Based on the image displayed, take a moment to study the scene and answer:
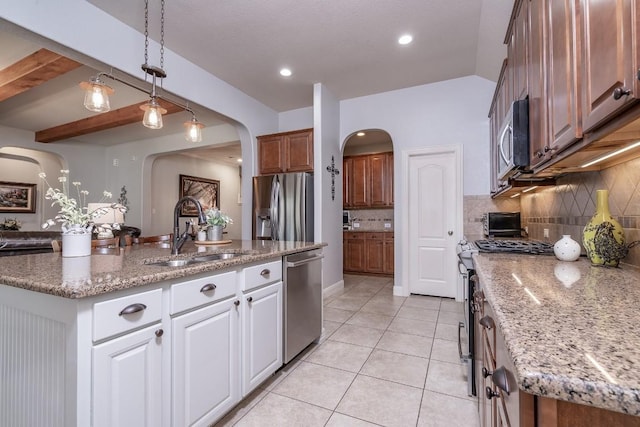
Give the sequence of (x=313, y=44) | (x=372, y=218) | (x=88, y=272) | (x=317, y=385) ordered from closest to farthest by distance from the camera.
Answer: (x=88, y=272), (x=317, y=385), (x=313, y=44), (x=372, y=218)

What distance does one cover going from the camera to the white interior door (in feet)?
13.1

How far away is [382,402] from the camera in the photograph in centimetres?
183

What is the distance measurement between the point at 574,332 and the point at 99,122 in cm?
628

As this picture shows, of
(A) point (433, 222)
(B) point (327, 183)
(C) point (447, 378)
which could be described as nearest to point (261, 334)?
(C) point (447, 378)

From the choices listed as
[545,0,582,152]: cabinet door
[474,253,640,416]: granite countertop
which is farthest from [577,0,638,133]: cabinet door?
[474,253,640,416]: granite countertop

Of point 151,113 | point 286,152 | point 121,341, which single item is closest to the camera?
point 121,341

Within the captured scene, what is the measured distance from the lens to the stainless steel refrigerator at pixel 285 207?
4.03 m

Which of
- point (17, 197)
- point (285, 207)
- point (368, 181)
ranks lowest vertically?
point (285, 207)

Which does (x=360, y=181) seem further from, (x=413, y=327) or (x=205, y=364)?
(x=205, y=364)

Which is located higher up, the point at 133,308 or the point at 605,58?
the point at 605,58

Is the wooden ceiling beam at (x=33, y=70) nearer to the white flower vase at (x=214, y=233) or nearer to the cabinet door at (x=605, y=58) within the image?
the white flower vase at (x=214, y=233)

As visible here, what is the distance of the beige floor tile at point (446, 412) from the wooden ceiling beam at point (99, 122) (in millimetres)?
4510

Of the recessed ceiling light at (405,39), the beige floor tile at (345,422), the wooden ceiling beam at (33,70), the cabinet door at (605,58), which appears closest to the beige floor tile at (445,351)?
the beige floor tile at (345,422)

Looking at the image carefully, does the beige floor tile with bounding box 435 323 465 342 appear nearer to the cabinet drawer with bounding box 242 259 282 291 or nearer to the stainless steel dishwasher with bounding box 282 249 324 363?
the stainless steel dishwasher with bounding box 282 249 324 363
